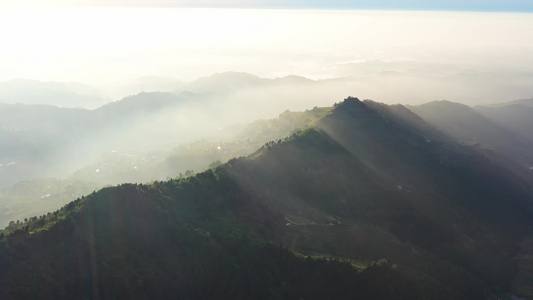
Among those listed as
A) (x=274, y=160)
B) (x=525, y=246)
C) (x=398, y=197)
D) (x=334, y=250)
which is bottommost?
(x=525, y=246)

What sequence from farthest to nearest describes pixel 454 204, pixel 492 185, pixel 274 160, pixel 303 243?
pixel 492 185, pixel 454 204, pixel 274 160, pixel 303 243

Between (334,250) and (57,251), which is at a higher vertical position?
(57,251)

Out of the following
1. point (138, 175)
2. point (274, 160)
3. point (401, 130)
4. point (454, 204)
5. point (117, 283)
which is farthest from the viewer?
point (138, 175)

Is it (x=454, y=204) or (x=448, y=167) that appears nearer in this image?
→ (x=454, y=204)

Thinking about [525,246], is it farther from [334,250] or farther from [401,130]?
[334,250]

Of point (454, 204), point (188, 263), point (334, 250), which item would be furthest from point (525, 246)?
point (188, 263)

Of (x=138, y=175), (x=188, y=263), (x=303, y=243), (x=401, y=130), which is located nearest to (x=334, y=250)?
(x=303, y=243)
